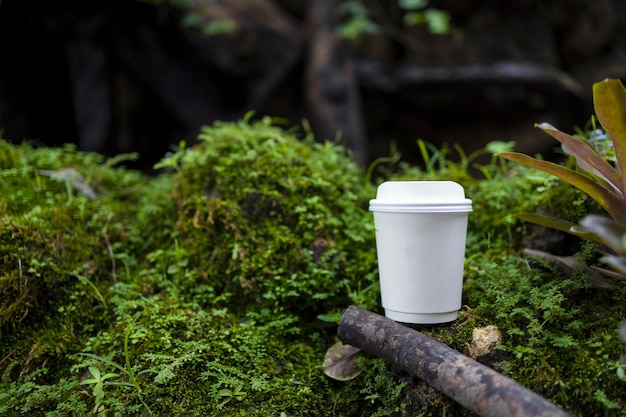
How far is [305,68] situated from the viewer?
6062 millimetres

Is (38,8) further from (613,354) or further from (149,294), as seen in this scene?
(613,354)

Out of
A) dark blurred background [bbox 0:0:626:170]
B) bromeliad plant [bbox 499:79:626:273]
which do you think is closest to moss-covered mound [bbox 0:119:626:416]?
bromeliad plant [bbox 499:79:626:273]

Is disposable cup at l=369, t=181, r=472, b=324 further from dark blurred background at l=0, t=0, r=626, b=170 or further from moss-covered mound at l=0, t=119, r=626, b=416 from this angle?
dark blurred background at l=0, t=0, r=626, b=170

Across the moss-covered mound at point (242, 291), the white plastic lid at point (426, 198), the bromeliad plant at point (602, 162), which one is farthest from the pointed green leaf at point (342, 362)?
the bromeliad plant at point (602, 162)

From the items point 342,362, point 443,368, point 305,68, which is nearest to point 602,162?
point 443,368

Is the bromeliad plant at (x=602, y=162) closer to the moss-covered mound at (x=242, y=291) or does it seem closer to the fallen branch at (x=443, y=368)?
the moss-covered mound at (x=242, y=291)

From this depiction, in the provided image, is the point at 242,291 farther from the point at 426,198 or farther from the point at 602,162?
the point at 602,162

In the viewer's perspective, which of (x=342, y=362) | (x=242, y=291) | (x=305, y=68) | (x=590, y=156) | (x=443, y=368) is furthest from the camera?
(x=305, y=68)

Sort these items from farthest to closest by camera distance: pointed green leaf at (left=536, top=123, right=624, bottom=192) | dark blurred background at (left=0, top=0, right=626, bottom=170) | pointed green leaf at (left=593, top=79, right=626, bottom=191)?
dark blurred background at (left=0, top=0, right=626, bottom=170)
pointed green leaf at (left=536, top=123, right=624, bottom=192)
pointed green leaf at (left=593, top=79, right=626, bottom=191)

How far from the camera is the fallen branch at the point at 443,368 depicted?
1.34 metres

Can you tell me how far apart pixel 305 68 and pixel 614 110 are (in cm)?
491

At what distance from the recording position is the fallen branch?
1.34 metres

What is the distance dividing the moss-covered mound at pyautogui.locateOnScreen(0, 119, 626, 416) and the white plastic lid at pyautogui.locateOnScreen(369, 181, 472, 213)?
0.47 metres

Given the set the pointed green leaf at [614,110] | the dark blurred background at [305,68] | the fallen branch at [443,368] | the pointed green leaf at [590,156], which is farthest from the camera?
the dark blurred background at [305,68]
